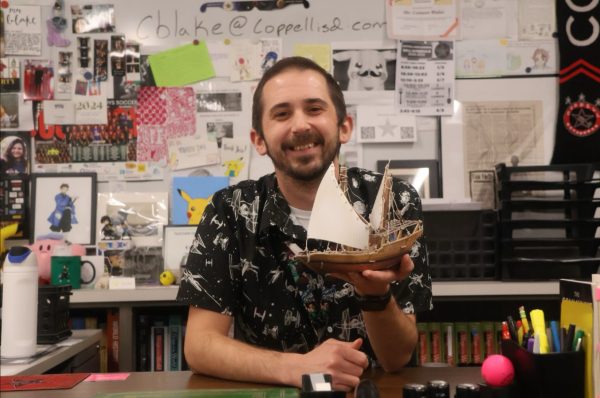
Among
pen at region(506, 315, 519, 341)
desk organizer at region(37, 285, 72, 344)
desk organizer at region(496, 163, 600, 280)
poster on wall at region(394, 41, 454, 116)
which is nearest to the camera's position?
pen at region(506, 315, 519, 341)

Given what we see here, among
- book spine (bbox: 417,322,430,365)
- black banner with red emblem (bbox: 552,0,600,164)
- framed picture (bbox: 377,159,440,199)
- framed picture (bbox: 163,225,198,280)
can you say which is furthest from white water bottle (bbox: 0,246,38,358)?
black banner with red emblem (bbox: 552,0,600,164)

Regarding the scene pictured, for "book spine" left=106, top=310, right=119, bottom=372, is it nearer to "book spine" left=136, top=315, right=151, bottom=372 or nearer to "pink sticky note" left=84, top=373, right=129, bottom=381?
"book spine" left=136, top=315, right=151, bottom=372

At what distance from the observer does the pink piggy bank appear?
193cm

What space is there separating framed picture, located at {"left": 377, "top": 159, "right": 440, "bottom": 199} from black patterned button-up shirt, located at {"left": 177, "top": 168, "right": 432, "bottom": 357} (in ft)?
2.75

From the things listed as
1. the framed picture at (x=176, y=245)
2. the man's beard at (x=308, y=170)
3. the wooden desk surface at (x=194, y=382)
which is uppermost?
the man's beard at (x=308, y=170)

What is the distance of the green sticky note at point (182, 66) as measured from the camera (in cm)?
218

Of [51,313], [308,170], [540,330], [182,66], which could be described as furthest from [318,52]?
[540,330]

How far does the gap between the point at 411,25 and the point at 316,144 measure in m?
→ 1.19

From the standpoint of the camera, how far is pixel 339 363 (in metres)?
0.87

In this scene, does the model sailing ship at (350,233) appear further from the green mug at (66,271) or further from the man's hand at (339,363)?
the green mug at (66,271)

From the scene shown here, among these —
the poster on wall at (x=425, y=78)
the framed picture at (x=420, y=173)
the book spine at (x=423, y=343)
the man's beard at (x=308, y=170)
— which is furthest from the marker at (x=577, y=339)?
the poster on wall at (x=425, y=78)

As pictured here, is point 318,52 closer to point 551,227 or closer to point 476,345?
point 551,227

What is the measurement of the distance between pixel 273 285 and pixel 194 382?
1.14 ft

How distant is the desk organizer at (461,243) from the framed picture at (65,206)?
4.02ft
